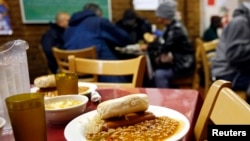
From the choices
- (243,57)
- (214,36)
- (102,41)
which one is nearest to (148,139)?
(243,57)

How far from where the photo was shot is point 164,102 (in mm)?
1192

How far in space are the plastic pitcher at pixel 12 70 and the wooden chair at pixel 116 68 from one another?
772 millimetres

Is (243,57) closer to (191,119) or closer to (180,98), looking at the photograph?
(180,98)

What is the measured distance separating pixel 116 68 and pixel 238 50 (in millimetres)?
1157

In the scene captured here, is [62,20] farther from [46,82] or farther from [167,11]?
[46,82]

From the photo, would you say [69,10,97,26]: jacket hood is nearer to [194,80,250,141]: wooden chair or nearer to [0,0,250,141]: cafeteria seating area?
[0,0,250,141]: cafeteria seating area

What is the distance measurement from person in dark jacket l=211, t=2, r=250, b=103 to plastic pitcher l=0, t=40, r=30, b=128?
1.86m

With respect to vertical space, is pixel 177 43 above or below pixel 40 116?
below

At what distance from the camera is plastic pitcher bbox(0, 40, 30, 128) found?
0.88 metres

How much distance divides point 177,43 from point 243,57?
3.49 ft

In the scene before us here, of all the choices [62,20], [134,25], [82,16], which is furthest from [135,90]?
[134,25]

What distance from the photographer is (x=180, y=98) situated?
48.6 inches

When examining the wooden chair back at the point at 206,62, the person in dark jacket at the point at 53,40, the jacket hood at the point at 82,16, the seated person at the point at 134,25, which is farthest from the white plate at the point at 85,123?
the seated person at the point at 134,25

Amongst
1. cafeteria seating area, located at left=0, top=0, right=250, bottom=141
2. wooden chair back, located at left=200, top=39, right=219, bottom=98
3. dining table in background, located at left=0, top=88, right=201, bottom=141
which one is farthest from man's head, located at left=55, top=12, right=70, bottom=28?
dining table in background, located at left=0, top=88, right=201, bottom=141
